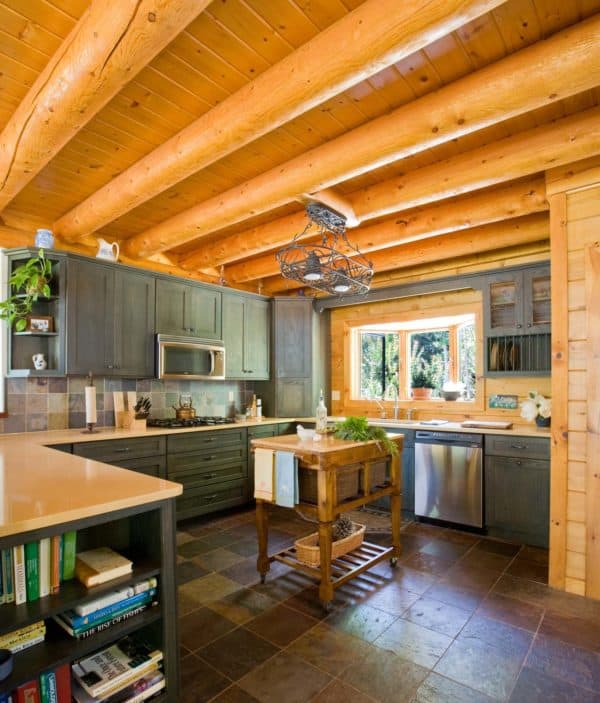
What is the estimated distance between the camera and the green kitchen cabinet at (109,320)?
358 cm

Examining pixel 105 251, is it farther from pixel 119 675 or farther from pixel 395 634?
pixel 395 634

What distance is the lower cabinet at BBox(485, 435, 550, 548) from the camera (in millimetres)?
3492

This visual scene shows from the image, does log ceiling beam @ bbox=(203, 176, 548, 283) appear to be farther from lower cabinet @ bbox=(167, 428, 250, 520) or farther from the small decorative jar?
lower cabinet @ bbox=(167, 428, 250, 520)

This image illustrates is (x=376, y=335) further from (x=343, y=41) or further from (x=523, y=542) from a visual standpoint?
(x=343, y=41)

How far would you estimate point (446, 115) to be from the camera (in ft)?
7.07

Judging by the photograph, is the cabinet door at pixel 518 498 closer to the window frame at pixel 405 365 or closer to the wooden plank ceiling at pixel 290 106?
the window frame at pixel 405 365

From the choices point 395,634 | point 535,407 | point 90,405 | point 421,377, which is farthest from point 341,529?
point 421,377

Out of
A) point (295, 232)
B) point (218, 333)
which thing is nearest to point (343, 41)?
point (295, 232)

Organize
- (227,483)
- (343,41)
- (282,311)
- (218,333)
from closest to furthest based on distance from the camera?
Answer: (343,41), (227,483), (218,333), (282,311)

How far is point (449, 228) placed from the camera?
3574mm

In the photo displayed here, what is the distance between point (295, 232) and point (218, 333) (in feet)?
5.10

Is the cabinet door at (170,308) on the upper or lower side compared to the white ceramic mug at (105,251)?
lower

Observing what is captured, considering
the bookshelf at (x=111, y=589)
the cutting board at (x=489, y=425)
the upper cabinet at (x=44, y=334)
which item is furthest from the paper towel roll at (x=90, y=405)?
the cutting board at (x=489, y=425)

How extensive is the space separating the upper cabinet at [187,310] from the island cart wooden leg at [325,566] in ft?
8.31
